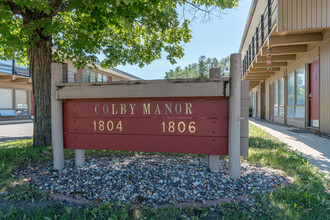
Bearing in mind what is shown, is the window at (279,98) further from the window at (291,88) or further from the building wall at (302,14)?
the building wall at (302,14)

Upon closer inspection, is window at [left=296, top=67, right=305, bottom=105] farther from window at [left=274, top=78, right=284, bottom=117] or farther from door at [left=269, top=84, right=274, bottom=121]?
door at [left=269, top=84, right=274, bottom=121]

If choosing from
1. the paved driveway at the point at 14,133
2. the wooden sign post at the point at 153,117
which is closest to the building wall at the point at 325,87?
the wooden sign post at the point at 153,117

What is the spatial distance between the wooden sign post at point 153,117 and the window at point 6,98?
60.2 feet

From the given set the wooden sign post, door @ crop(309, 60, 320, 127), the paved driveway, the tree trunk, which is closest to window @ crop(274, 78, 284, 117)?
door @ crop(309, 60, 320, 127)

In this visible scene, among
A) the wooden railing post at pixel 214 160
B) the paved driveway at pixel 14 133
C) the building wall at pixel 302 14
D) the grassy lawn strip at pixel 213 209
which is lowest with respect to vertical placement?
the paved driveway at pixel 14 133

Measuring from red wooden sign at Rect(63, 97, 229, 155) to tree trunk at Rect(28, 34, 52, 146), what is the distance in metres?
1.82

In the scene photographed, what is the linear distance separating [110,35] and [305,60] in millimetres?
7939

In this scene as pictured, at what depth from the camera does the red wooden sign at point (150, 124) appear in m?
2.54

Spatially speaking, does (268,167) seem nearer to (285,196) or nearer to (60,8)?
(285,196)

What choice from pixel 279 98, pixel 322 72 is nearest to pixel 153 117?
pixel 322 72

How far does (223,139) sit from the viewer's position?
2521 mm

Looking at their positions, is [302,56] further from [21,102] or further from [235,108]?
[21,102]

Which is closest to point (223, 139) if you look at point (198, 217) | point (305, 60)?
point (198, 217)

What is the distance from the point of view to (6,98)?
16.7 m
